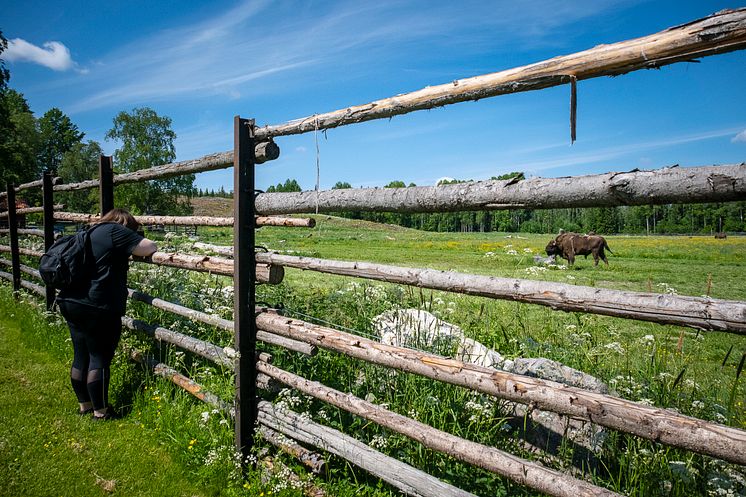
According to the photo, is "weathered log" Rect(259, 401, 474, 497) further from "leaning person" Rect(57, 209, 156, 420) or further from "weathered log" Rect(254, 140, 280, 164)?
"weathered log" Rect(254, 140, 280, 164)

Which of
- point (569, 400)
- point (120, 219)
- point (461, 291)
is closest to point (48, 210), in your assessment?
point (120, 219)

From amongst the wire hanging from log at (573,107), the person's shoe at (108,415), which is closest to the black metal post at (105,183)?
the person's shoe at (108,415)

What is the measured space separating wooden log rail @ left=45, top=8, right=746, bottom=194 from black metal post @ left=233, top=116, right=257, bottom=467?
26.5 inches

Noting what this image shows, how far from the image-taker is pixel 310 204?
11.1 ft

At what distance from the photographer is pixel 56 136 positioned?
7719 cm

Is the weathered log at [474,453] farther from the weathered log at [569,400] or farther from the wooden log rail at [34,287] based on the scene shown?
the wooden log rail at [34,287]

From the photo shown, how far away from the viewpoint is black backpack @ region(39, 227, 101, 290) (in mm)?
4027

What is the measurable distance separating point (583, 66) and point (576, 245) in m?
22.1

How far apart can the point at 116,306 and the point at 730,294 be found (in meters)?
14.8

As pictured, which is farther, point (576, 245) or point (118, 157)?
→ point (118, 157)

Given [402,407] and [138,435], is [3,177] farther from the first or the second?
[402,407]

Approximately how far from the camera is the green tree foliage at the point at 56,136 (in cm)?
7494

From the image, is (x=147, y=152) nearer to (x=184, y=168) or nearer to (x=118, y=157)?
(x=118, y=157)

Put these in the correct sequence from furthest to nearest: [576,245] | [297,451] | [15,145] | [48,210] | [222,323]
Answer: [15,145], [576,245], [48,210], [222,323], [297,451]
